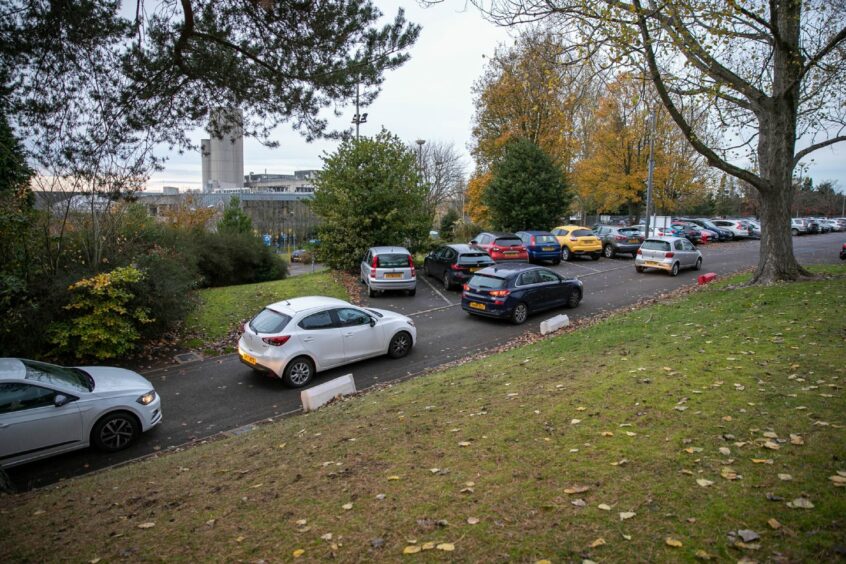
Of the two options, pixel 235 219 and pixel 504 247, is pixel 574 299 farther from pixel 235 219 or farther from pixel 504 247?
pixel 235 219

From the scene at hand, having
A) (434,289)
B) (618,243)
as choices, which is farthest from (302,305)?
(618,243)

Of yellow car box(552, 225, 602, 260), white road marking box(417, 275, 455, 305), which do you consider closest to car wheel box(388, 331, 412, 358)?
white road marking box(417, 275, 455, 305)

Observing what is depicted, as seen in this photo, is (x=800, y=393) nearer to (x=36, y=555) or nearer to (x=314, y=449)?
(x=314, y=449)

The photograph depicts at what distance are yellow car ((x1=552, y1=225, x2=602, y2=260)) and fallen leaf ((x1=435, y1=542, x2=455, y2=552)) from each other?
24821 mm

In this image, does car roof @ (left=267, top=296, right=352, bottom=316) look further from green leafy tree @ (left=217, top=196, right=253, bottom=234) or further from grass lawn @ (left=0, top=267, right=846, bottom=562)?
green leafy tree @ (left=217, top=196, right=253, bottom=234)

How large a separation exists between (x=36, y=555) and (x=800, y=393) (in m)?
7.68

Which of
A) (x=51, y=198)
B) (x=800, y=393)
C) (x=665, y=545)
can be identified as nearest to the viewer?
(x=665, y=545)

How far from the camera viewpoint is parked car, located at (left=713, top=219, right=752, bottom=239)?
40531mm

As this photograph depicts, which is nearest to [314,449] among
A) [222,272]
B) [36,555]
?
[36,555]

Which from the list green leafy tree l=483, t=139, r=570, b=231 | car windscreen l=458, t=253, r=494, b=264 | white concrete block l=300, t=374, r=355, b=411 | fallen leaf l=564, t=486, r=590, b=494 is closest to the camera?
fallen leaf l=564, t=486, r=590, b=494

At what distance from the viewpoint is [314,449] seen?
5996 mm

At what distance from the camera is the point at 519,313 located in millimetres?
14617

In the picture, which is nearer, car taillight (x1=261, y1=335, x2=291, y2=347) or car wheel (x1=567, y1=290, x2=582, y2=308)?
car taillight (x1=261, y1=335, x2=291, y2=347)

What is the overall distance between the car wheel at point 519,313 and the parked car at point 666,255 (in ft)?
32.0
